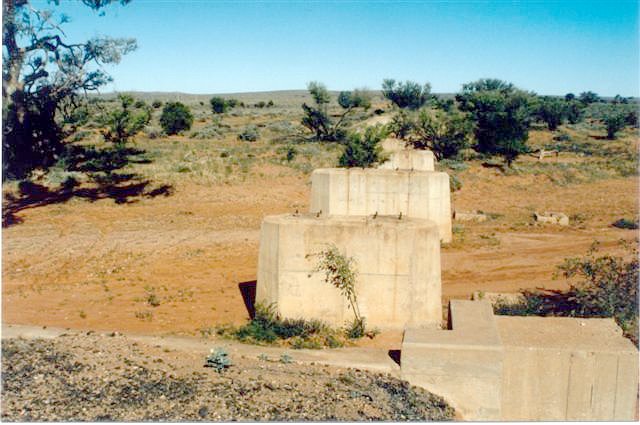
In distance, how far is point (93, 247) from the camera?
15914mm

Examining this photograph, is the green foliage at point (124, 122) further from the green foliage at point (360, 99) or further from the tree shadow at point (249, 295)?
the green foliage at point (360, 99)

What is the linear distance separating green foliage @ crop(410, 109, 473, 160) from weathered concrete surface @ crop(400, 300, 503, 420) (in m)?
25.2

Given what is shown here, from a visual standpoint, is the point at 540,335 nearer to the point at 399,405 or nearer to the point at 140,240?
the point at 399,405

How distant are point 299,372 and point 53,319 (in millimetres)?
5713

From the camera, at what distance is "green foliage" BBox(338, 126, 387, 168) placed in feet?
75.6

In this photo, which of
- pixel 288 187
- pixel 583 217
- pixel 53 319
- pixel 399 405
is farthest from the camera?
pixel 288 187

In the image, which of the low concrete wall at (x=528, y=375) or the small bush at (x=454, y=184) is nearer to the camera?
the low concrete wall at (x=528, y=375)

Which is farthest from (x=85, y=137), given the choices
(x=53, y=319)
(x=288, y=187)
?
(x=53, y=319)

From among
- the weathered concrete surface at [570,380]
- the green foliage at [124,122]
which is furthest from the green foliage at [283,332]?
the green foliage at [124,122]

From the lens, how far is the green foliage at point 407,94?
51781mm

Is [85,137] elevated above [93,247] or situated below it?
above

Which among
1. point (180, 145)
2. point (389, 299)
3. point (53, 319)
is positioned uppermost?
point (180, 145)

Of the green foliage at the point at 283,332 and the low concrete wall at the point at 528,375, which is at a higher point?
the low concrete wall at the point at 528,375

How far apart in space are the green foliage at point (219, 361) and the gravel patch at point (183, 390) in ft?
0.23
